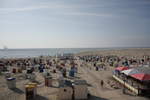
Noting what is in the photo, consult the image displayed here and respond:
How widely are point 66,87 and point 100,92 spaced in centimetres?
380

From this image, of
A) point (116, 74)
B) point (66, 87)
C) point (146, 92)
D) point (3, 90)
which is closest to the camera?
point (66, 87)

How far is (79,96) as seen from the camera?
12.8m

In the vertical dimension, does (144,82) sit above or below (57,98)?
above

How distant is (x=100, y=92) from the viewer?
48.2ft

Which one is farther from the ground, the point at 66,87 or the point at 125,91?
the point at 66,87

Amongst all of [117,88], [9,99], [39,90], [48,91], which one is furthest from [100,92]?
[9,99]

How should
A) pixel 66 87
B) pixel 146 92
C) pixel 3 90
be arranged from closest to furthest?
pixel 66 87 < pixel 146 92 < pixel 3 90

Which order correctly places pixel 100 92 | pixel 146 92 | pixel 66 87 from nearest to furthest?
pixel 66 87
pixel 146 92
pixel 100 92

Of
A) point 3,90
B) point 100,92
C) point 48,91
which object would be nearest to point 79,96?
point 100,92

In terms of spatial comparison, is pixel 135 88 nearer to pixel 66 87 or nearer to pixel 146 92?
pixel 146 92

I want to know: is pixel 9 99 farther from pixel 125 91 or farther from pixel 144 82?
pixel 144 82

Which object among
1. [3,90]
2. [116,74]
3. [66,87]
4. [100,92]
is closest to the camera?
[66,87]

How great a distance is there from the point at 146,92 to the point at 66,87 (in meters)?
6.91

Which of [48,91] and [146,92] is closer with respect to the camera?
[146,92]
